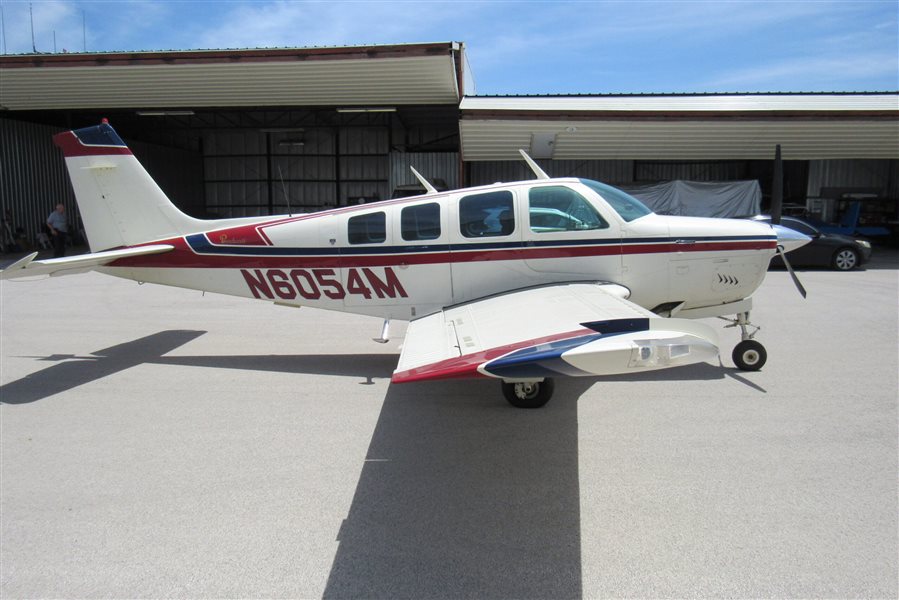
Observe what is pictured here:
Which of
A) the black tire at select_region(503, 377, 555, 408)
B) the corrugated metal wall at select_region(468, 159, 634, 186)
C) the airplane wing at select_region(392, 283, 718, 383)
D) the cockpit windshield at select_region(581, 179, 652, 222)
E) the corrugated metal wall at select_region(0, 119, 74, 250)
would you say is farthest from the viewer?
the corrugated metal wall at select_region(468, 159, 634, 186)

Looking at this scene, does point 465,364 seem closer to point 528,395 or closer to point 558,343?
point 558,343

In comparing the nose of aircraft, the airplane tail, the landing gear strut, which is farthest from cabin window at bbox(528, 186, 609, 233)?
the airplane tail

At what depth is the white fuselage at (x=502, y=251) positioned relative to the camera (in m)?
5.73

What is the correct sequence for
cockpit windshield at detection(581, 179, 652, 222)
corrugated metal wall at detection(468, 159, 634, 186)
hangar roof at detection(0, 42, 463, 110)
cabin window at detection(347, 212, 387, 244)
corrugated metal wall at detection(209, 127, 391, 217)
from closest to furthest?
cockpit windshield at detection(581, 179, 652, 222)
cabin window at detection(347, 212, 387, 244)
hangar roof at detection(0, 42, 463, 110)
corrugated metal wall at detection(468, 159, 634, 186)
corrugated metal wall at detection(209, 127, 391, 217)

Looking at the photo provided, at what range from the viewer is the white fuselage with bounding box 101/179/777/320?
5.73m

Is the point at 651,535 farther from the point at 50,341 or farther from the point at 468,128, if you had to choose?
the point at 468,128

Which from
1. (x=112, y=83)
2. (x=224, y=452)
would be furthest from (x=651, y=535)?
(x=112, y=83)

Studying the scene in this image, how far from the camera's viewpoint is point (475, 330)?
450 cm

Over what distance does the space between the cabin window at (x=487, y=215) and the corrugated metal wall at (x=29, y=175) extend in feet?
71.3

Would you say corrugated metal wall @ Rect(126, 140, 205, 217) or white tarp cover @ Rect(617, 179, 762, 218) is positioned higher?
corrugated metal wall @ Rect(126, 140, 205, 217)

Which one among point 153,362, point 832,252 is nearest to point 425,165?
point 832,252

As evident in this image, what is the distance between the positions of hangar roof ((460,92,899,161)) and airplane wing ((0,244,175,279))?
13.2 meters

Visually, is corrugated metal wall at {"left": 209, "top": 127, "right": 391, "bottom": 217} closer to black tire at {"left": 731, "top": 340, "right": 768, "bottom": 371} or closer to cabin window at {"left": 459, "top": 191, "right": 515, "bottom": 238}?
cabin window at {"left": 459, "top": 191, "right": 515, "bottom": 238}

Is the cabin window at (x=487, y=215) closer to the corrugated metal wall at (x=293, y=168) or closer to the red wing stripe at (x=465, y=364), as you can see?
the red wing stripe at (x=465, y=364)
